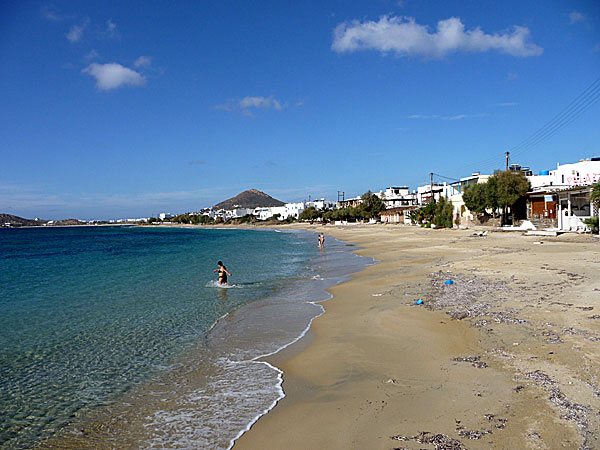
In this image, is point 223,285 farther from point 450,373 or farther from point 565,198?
point 565,198

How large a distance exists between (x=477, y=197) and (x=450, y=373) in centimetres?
4589

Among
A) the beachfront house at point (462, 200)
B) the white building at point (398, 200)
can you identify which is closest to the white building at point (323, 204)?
the white building at point (398, 200)

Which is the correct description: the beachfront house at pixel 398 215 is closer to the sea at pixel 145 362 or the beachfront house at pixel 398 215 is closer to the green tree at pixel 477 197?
the green tree at pixel 477 197

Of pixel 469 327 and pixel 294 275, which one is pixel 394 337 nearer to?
pixel 469 327

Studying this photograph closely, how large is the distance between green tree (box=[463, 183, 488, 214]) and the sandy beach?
36.9 m

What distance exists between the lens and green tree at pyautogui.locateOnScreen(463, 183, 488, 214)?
4752 centimetres

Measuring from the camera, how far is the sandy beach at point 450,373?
471 centimetres

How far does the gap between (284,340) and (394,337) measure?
2531 millimetres

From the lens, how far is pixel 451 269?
17984 mm

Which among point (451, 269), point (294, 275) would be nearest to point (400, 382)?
point (451, 269)

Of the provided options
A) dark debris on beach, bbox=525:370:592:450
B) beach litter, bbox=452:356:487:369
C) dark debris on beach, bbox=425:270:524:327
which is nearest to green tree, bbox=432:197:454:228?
dark debris on beach, bbox=425:270:524:327

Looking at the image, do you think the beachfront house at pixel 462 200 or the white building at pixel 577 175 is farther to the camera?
the beachfront house at pixel 462 200

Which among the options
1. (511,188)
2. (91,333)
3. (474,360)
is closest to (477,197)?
(511,188)

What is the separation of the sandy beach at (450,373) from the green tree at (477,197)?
1452 inches
